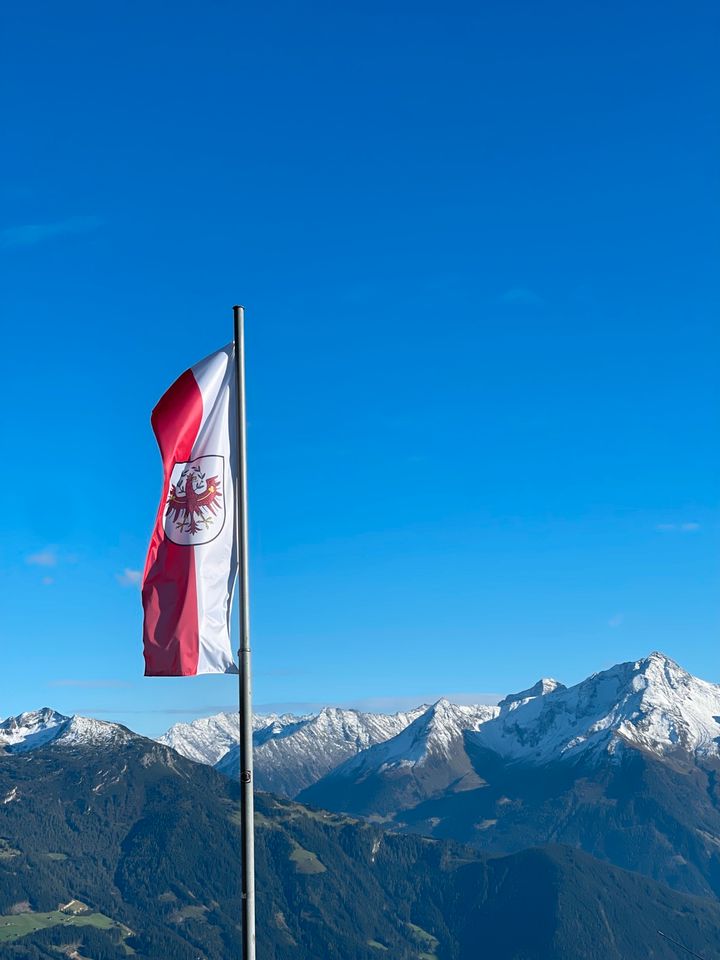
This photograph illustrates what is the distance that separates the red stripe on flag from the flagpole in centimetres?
122

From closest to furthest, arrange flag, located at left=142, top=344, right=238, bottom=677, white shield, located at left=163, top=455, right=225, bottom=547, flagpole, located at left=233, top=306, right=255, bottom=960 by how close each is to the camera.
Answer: flagpole, located at left=233, top=306, right=255, bottom=960, flag, located at left=142, top=344, right=238, bottom=677, white shield, located at left=163, top=455, right=225, bottom=547

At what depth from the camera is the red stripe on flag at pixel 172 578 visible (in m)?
27.5

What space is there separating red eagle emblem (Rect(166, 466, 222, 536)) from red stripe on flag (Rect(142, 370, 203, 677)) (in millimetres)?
318

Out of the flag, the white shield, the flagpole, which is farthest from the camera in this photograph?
the white shield

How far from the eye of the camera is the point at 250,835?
2555 cm

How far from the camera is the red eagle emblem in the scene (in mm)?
27797

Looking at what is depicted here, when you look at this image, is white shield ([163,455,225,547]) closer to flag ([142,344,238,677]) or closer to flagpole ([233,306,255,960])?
flag ([142,344,238,677])

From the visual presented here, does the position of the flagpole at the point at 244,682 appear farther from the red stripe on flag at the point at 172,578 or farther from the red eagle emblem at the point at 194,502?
the red stripe on flag at the point at 172,578

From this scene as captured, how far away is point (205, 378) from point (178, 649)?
6.06 meters

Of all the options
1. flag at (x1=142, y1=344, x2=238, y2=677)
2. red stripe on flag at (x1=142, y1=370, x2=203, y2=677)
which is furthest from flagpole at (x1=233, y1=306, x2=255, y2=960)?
red stripe on flag at (x1=142, y1=370, x2=203, y2=677)

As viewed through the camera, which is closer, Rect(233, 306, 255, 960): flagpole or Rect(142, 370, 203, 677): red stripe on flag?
Rect(233, 306, 255, 960): flagpole

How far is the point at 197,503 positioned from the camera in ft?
91.4

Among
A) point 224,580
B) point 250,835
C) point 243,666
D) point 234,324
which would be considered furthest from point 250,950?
point 234,324

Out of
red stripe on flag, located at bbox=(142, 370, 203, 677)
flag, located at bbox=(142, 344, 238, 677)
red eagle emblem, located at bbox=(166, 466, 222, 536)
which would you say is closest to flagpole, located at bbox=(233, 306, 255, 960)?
flag, located at bbox=(142, 344, 238, 677)
